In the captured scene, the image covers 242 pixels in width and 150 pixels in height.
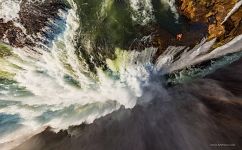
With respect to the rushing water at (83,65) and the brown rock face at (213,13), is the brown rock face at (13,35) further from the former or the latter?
the brown rock face at (213,13)

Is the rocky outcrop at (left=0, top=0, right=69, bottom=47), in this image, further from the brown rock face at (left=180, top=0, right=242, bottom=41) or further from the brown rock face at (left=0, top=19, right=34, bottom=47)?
the brown rock face at (left=180, top=0, right=242, bottom=41)

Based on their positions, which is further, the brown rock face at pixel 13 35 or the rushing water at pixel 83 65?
the rushing water at pixel 83 65

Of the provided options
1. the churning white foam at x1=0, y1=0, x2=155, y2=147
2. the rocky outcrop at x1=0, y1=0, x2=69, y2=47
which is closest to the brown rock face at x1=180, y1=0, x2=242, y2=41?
the churning white foam at x1=0, y1=0, x2=155, y2=147

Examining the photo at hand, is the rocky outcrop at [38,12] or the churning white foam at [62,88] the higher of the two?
the rocky outcrop at [38,12]

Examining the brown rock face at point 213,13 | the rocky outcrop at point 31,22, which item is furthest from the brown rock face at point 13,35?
the brown rock face at point 213,13

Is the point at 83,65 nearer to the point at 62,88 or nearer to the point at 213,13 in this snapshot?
the point at 62,88

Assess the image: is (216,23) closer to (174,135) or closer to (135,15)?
(135,15)

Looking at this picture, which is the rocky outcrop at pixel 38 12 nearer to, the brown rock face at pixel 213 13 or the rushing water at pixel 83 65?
the rushing water at pixel 83 65
